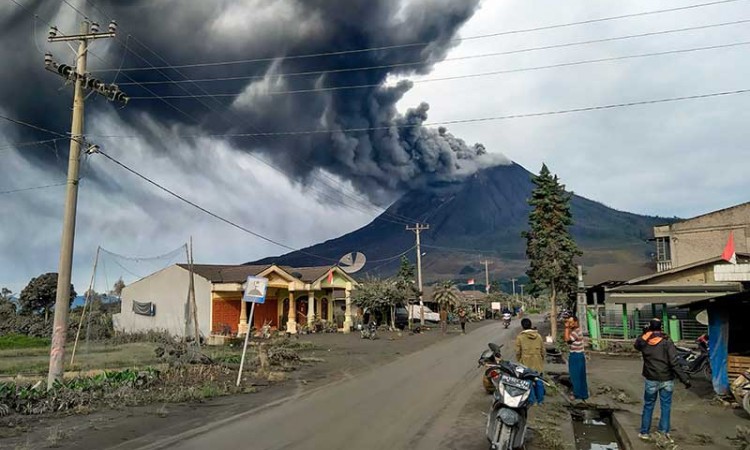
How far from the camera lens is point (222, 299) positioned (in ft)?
125

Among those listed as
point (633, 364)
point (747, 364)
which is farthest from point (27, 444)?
point (633, 364)

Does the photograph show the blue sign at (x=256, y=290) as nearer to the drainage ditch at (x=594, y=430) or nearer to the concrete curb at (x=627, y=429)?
the drainage ditch at (x=594, y=430)

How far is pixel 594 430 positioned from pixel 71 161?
43.3 ft

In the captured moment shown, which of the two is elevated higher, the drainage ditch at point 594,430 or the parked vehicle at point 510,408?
the parked vehicle at point 510,408

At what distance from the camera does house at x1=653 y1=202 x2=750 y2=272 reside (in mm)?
35531

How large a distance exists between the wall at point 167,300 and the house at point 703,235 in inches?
1167

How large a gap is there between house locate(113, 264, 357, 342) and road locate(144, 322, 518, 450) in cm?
2296

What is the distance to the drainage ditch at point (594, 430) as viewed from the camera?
8.66 meters

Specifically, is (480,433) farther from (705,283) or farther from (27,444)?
(705,283)

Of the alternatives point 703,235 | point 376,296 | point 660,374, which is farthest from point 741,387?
point 376,296

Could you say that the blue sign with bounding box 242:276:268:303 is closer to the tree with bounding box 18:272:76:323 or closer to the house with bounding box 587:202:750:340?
the house with bounding box 587:202:750:340

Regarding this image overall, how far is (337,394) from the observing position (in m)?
12.9

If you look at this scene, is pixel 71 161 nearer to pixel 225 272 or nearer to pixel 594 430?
A: pixel 594 430

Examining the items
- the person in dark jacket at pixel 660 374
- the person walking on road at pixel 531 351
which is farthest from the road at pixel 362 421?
the person in dark jacket at pixel 660 374
